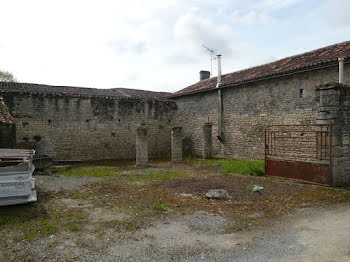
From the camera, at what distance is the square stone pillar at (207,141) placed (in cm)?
1677

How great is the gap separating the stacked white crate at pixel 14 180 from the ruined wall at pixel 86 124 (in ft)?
30.9

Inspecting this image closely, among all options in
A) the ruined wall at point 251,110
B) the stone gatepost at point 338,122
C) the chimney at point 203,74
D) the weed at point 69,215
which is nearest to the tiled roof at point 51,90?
the ruined wall at point 251,110

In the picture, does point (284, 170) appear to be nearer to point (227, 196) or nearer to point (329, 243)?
point (227, 196)

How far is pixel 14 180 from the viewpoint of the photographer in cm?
571

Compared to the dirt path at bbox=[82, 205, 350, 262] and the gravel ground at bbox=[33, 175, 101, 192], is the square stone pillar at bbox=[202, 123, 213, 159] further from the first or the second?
the dirt path at bbox=[82, 205, 350, 262]

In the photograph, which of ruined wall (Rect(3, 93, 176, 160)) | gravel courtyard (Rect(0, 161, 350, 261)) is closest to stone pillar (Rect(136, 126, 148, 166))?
ruined wall (Rect(3, 93, 176, 160))

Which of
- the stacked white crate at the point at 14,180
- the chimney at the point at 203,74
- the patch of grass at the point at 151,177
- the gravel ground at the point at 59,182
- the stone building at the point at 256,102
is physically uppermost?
the chimney at the point at 203,74

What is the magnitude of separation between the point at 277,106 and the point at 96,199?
32.0 ft

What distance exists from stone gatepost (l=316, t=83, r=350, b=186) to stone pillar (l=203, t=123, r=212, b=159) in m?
8.72

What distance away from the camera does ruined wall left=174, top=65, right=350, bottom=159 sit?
11914 millimetres

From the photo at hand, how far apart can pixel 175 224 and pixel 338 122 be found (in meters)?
6.16

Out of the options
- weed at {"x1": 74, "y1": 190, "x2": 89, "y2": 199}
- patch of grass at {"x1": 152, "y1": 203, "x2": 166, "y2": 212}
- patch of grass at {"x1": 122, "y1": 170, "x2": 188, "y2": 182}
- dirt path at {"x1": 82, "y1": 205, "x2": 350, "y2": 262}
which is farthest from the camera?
patch of grass at {"x1": 122, "y1": 170, "x2": 188, "y2": 182}

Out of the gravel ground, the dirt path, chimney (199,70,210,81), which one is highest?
chimney (199,70,210,81)

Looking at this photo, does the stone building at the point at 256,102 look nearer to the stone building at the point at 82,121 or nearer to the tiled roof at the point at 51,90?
the stone building at the point at 82,121
